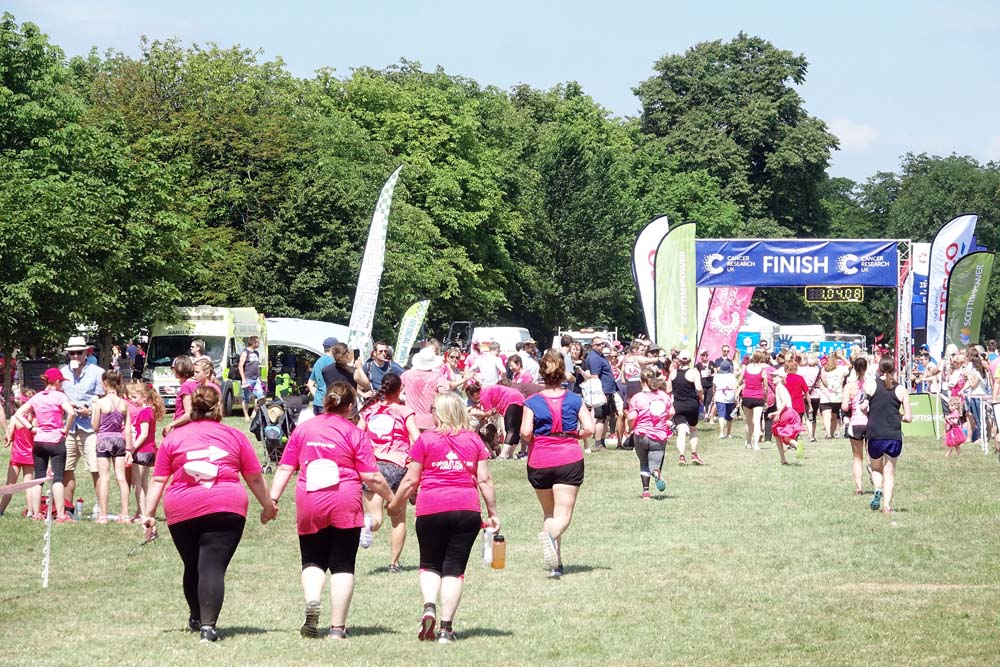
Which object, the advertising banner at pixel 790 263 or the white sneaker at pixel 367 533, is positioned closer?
the white sneaker at pixel 367 533

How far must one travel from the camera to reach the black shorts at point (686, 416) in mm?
23109

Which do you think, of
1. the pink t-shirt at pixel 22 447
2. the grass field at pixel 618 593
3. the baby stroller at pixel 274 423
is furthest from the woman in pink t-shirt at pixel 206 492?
the baby stroller at pixel 274 423

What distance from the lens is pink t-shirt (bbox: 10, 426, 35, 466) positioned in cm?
1644

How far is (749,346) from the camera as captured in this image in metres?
56.8

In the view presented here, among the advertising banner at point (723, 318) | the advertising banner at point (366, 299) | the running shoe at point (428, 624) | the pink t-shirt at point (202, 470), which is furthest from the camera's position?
the advertising banner at point (723, 318)

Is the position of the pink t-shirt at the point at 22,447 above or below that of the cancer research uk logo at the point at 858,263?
below

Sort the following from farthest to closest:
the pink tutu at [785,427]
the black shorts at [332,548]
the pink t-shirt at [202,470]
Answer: the pink tutu at [785,427] < the black shorts at [332,548] < the pink t-shirt at [202,470]

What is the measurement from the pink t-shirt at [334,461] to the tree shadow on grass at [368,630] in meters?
0.85

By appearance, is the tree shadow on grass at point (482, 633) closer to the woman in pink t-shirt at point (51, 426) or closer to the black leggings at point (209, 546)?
the black leggings at point (209, 546)

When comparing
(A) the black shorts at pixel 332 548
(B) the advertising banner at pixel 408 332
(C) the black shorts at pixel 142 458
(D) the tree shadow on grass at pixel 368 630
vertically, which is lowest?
(D) the tree shadow on grass at pixel 368 630

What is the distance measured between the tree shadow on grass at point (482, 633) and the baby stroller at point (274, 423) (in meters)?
11.8

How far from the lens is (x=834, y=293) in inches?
1581

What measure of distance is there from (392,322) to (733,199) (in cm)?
2179

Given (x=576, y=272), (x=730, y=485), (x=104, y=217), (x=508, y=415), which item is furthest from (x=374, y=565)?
(x=576, y=272)
